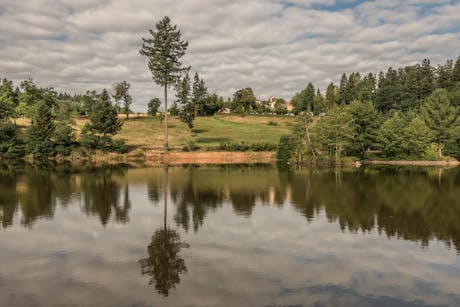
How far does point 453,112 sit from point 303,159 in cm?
3559

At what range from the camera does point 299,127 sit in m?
73.4

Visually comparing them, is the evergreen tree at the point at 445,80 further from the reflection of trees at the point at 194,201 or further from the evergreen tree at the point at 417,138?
the reflection of trees at the point at 194,201

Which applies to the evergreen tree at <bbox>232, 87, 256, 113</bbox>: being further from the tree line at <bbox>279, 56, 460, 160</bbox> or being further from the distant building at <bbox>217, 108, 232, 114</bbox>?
the tree line at <bbox>279, 56, 460, 160</bbox>

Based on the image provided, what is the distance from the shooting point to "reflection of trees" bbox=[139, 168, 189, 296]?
1443cm

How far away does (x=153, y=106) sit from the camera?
466 feet

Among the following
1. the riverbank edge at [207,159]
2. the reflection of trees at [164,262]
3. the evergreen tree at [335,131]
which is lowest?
the reflection of trees at [164,262]

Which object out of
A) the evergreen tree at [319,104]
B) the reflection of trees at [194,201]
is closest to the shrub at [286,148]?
the reflection of trees at [194,201]

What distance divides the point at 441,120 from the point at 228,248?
3009 inches

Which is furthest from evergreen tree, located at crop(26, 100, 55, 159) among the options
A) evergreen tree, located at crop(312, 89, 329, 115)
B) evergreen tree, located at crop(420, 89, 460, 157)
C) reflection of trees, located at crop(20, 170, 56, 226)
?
evergreen tree, located at crop(312, 89, 329, 115)

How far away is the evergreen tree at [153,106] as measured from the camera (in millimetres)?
138750

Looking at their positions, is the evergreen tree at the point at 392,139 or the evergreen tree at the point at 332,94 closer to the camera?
the evergreen tree at the point at 392,139

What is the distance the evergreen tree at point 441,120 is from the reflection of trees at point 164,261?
7305 cm

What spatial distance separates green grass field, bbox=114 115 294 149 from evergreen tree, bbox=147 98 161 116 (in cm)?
1526

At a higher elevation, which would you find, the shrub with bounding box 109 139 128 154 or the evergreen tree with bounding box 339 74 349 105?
the evergreen tree with bounding box 339 74 349 105
